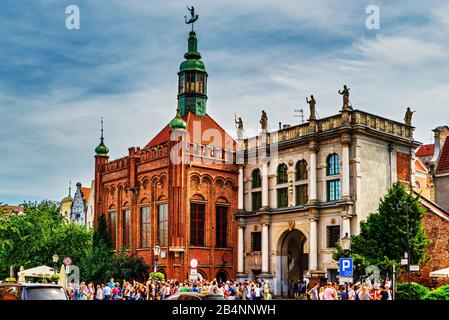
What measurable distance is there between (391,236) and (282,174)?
13565mm

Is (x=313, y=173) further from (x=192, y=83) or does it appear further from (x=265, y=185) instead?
(x=192, y=83)

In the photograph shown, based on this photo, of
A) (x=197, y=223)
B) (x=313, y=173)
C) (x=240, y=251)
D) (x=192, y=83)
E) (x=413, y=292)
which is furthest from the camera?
(x=192, y=83)

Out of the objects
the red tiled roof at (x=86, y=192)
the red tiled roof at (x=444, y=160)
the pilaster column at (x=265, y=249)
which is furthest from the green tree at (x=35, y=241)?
the red tiled roof at (x=86, y=192)

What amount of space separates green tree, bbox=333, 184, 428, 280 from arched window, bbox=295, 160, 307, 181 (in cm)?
940

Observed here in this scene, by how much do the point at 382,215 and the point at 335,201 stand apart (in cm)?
616

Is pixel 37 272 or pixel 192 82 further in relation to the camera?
pixel 192 82

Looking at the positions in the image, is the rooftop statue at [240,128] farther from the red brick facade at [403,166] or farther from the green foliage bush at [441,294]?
the green foliage bush at [441,294]

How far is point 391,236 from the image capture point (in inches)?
1538

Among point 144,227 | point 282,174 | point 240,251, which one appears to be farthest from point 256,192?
point 144,227

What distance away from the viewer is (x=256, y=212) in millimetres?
52062

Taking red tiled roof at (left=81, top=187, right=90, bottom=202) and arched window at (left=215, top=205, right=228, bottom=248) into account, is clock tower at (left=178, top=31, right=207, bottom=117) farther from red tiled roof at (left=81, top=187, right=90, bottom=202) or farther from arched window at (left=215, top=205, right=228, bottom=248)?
red tiled roof at (left=81, top=187, right=90, bottom=202)

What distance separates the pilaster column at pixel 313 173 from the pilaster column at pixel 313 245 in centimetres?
167

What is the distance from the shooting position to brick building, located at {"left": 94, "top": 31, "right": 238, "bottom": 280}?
51125 millimetres
